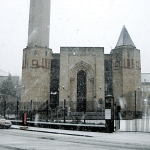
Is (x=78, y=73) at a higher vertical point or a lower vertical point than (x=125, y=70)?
lower

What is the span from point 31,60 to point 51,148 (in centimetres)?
2672

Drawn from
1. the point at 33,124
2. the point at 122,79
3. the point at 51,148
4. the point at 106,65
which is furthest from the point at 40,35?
the point at 51,148

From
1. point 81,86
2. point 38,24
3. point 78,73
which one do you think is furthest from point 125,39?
point 38,24

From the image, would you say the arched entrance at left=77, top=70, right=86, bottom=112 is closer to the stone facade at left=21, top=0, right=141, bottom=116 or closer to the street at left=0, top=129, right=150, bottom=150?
the stone facade at left=21, top=0, right=141, bottom=116

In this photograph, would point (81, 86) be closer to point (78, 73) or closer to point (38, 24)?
point (78, 73)

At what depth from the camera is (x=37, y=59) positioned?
33750 millimetres

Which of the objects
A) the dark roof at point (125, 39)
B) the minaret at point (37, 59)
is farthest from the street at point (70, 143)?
the dark roof at point (125, 39)

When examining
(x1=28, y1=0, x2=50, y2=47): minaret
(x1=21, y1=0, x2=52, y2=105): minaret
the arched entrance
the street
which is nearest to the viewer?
the street

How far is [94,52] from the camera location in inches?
1342

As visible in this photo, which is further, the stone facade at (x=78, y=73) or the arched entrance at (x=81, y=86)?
the arched entrance at (x=81, y=86)

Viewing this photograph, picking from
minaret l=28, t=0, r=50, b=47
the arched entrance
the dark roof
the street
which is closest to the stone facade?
the arched entrance

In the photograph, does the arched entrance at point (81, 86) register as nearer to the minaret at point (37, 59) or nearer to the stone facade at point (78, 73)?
the stone facade at point (78, 73)

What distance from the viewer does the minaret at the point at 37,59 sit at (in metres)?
33.4

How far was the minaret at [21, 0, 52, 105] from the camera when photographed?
Answer: 33.4 metres
